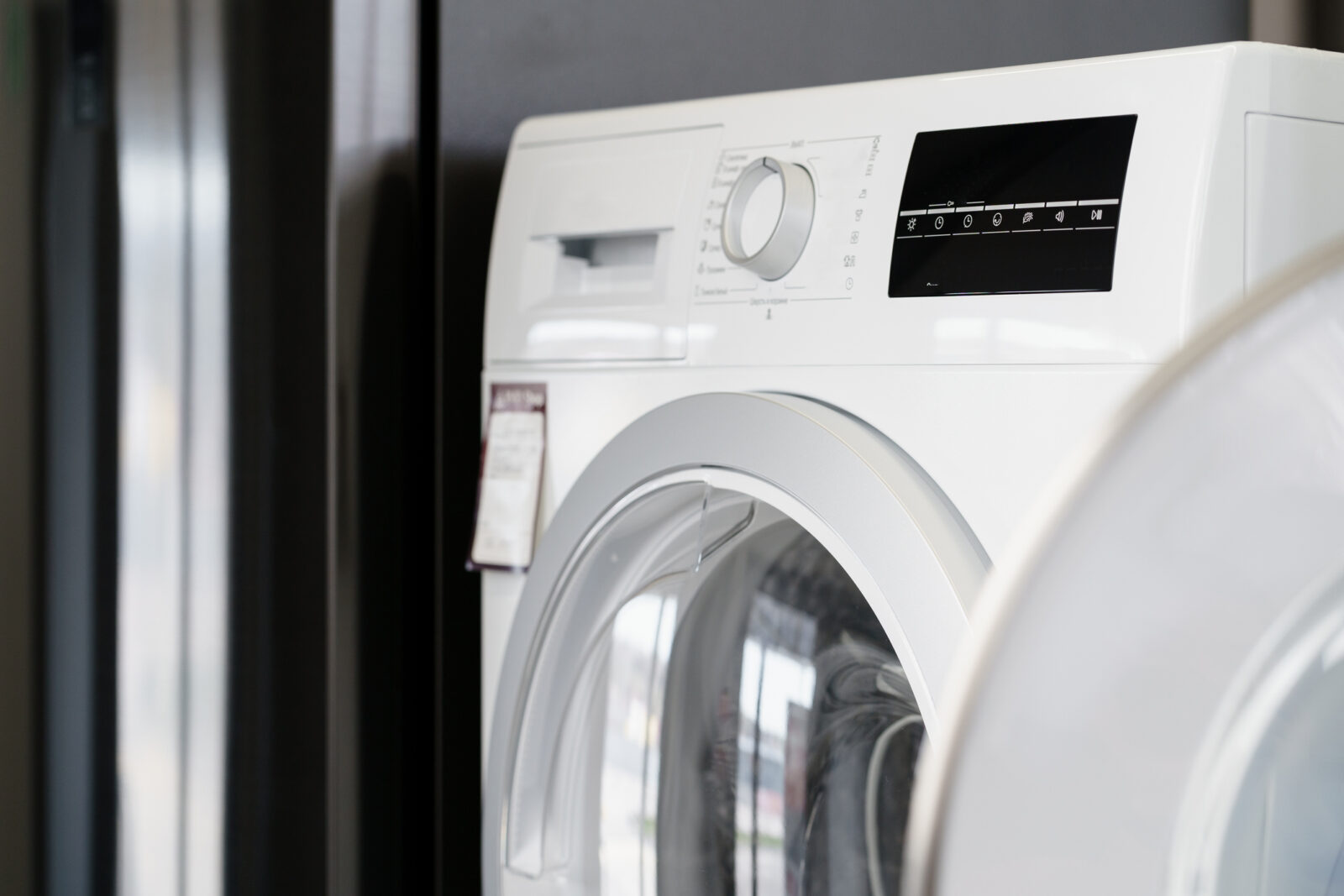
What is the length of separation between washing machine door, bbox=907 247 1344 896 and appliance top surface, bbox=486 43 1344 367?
9.7 inches

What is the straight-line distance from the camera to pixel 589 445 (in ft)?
3.26

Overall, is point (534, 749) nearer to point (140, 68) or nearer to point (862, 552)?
point (862, 552)

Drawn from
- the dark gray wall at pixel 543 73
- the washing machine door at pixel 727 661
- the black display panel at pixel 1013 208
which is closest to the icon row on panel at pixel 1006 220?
the black display panel at pixel 1013 208

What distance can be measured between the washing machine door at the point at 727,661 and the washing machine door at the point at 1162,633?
22 cm

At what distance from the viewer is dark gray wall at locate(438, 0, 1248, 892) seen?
3.72ft

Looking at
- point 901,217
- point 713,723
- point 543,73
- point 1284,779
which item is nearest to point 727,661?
point 713,723

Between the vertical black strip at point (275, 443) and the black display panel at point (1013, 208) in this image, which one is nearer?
the black display panel at point (1013, 208)

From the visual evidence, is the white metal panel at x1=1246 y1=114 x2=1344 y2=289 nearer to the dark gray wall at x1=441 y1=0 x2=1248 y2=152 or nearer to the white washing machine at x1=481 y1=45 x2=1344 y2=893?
the white washing machine at x1=481 y1=45 x2=1344 y2=893

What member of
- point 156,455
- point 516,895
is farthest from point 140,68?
point 516,895

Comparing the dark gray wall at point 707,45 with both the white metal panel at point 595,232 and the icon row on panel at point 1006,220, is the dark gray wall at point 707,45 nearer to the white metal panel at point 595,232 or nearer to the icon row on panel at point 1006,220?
the white metal panel at point 595,232

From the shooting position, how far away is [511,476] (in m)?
1.03

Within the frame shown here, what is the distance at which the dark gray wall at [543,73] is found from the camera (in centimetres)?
113

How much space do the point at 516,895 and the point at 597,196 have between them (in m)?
0.53

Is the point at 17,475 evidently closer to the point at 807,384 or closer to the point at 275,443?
the point at 275,443
